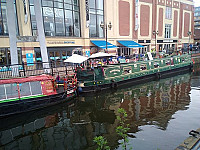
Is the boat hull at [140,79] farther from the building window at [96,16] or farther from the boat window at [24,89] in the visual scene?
the building window at [96,16]

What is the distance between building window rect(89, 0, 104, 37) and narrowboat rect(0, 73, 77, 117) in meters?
14.4

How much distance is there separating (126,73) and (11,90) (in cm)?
1150

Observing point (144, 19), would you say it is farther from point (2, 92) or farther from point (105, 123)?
point (2, 92)

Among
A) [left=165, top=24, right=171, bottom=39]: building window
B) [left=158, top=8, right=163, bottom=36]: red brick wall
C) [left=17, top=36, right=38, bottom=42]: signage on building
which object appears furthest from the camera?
[left=165, top=24, right=171, bottom=39]: building window

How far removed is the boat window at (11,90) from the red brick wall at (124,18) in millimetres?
20967

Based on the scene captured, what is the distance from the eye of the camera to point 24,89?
11.0 m

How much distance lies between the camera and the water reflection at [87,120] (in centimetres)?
773

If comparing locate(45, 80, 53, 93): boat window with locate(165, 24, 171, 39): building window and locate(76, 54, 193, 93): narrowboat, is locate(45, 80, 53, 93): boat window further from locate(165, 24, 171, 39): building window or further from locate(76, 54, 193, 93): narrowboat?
locate(165, 24, 171, 39): building window

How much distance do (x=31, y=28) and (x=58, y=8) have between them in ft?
15.1

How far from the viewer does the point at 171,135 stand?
7.73 meters

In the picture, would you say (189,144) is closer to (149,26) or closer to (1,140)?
(1,140)

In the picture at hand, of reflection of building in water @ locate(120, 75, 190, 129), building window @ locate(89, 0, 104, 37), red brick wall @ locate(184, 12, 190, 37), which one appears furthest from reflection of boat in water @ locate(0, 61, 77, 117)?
red brick wall @ locate(184, 12, 190, 37)

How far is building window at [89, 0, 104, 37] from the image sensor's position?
79.6 feet

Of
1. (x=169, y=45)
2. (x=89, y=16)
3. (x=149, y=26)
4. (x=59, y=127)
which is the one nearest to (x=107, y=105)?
(x=59, y=127)
